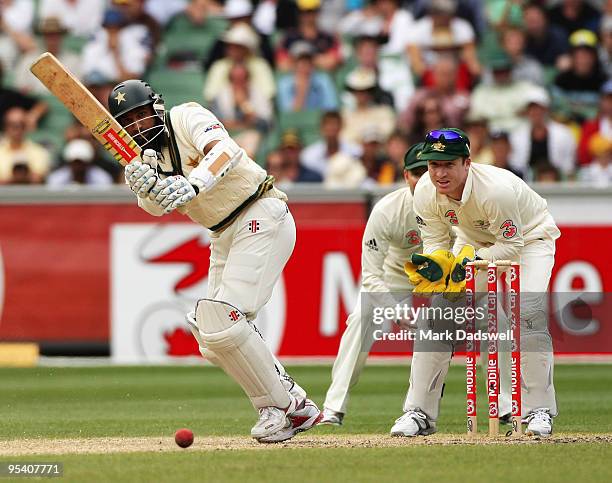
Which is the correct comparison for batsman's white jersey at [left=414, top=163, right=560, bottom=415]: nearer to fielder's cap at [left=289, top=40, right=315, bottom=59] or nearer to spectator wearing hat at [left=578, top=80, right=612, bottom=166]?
spectator wearing hat at [left=578, top=80, right=612, bottom=166]

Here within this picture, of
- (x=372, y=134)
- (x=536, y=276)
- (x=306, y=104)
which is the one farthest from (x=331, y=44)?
(x=536, y=276)

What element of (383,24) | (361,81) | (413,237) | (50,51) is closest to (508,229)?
(413,237)

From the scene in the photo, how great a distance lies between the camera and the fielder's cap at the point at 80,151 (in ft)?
47.9

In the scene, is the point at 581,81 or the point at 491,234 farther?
the point at 581,81

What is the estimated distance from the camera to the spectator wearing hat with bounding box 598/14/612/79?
52.6ft

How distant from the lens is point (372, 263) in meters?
8.73

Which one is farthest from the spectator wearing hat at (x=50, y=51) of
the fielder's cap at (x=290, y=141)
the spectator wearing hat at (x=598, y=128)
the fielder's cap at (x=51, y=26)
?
the spectator wearing hat at (x=598, y=128)

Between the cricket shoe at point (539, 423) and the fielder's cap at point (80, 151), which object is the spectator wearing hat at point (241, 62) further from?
the cricket shoe at point (539, 423)

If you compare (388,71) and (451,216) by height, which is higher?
(388,71)

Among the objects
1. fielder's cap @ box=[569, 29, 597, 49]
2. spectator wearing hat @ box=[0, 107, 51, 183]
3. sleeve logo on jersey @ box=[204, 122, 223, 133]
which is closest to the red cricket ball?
sleeve logo on jersey @ box=[204, 122, 223, 133]

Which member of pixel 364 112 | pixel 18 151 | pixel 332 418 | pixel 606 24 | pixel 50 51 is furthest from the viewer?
pixel 50 51

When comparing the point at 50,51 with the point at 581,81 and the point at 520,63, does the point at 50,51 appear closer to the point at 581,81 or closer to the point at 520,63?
the point at 520,63

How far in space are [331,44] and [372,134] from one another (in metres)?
2.35

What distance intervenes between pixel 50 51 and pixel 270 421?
10.5 metres
